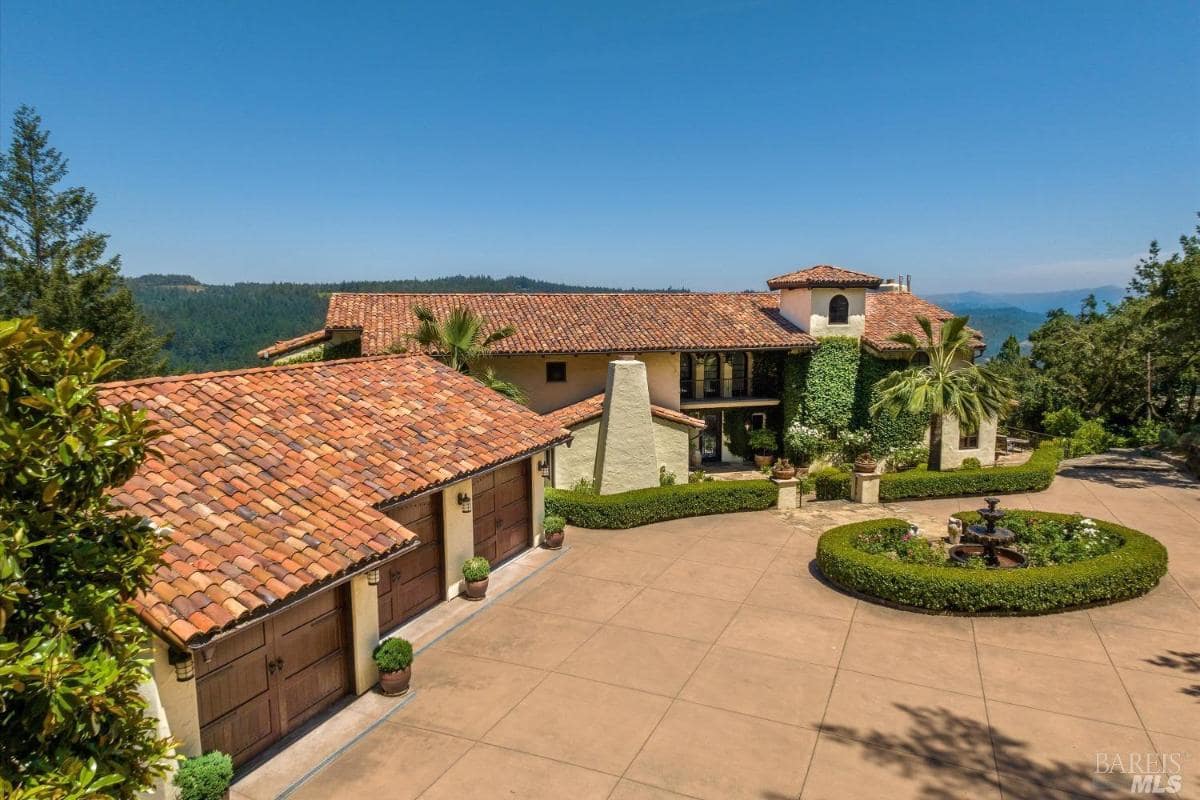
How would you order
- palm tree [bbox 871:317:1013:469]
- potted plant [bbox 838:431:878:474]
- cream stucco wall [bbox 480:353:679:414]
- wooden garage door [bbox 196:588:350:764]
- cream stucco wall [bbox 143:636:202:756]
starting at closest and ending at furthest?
cream stucco wall [bbox 143:636:202:756] < wooden garage door [bbox 196:588:350:764] < palm tree [bbox 871:317:1013:469] < cream stucco wall [bbox 480:353:679:414] < potted plant [bbox 838:431:878:474]

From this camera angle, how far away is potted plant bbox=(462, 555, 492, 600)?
14.0 metres

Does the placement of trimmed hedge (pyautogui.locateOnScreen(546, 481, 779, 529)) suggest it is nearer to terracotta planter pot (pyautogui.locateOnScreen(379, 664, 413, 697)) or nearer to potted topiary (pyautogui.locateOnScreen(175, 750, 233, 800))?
terracotta planter pot (pyautogui.locateOnScreen(379, 664, 413, 697))

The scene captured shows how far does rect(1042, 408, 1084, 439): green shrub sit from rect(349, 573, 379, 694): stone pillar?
3617 cm

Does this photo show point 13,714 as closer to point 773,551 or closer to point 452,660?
point 452,660

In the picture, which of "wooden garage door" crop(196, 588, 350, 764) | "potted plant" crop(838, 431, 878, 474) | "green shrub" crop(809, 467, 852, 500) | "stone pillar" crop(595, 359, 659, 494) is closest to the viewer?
"wooden garage door" crop(196, 588, 350, 764)

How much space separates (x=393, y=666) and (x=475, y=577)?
3675 millimetres

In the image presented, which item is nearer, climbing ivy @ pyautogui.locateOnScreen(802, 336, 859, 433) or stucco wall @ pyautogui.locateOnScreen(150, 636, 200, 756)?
stucco wall @ pyautogui.locateOnScreen(150, 636, 200, 756)

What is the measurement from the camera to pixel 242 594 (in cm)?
788

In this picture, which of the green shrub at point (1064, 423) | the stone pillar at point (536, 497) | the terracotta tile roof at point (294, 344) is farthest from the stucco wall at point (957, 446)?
the terracotta tile roof at point (294, 344)

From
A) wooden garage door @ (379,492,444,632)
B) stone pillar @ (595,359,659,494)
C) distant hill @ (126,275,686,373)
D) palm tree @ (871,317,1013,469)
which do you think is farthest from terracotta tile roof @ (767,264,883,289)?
distant hill @ (126,275,686,373)

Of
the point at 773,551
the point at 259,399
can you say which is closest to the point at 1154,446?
the point at 773,551

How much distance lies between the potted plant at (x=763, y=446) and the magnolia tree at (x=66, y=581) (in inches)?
1018

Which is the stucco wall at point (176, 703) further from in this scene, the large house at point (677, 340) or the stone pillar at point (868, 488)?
the stone pillar at point (868, 488)

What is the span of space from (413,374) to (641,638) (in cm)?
867
